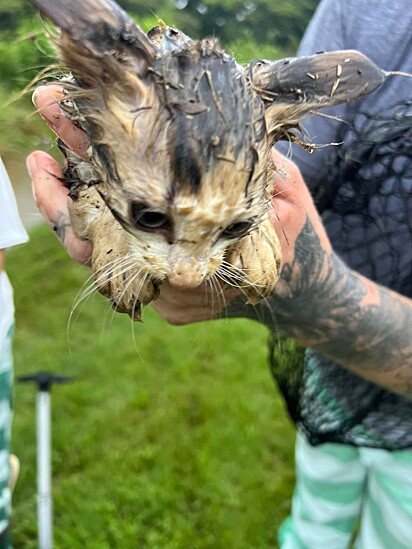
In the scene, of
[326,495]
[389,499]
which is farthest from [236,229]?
[326,495]

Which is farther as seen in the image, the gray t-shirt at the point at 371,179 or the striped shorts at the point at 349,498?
Result: the striped shorts at the point at 349,498

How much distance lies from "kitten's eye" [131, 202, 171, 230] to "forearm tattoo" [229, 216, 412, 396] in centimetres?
39

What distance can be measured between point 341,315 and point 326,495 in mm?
724

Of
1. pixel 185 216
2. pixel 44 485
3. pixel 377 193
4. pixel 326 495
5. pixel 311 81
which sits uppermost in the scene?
pixel 311 81

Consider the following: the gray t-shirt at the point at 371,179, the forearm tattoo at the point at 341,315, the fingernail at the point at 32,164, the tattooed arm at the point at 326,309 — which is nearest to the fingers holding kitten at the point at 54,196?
the fingernail at the point at 32,164

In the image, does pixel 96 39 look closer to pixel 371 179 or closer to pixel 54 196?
pixel 54 196

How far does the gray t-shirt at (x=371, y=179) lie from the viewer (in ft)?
4.06

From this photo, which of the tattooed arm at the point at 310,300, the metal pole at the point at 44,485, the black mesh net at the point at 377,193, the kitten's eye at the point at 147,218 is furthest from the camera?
the metal pole at the point at 44,485

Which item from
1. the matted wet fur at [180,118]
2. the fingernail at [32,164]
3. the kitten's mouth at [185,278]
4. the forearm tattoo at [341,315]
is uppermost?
the matted wet fur at [180,118]

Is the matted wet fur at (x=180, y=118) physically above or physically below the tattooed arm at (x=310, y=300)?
above

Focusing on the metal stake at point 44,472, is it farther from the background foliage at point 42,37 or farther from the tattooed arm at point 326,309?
the tattooed arm at point 326,309

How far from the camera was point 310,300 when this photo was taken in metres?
1.19

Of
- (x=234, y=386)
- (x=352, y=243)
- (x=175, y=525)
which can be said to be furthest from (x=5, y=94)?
(x=234, y=386)

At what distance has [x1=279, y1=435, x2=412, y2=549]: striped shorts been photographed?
148cm
